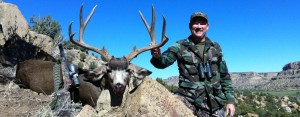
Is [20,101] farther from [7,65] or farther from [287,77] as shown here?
[287,77]

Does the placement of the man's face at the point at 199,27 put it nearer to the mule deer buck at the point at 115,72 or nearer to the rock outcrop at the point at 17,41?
the mule deer buck at the point at 115,72

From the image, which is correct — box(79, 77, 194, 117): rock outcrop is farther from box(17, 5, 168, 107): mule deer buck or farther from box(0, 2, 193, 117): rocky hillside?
box(17, 5, 168, 107): mule deer buck

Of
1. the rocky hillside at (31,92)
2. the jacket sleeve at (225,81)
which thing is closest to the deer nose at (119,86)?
the rocky hillside at (31,92)

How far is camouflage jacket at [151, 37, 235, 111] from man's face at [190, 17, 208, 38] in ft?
0.47

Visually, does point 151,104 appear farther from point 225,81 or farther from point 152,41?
point 152,41

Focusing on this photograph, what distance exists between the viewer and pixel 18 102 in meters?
9.26

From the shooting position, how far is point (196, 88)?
5.61 m

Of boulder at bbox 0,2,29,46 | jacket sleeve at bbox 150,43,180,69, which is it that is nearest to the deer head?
jacket sleeve at bbox 150,43,180,69

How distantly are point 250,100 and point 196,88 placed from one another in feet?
181

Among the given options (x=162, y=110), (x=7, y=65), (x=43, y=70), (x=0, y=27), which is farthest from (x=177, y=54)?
(x=0, y=27)

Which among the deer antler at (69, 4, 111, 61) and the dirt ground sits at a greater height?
the deer antler at (69, 4, 111, 61)

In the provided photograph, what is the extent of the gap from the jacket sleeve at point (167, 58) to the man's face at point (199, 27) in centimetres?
31

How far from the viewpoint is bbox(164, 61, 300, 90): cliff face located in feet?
460

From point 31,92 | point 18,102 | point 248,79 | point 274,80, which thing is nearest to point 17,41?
point 31,92
